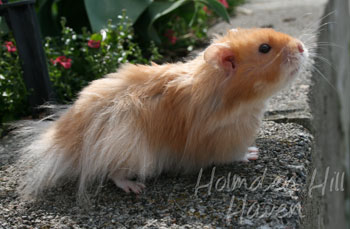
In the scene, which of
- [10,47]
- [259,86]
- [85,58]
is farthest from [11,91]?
[259,86]

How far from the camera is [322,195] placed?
2.78m

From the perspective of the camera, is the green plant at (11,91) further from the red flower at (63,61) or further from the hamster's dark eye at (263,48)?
the hamster's dark eye at (263,48)

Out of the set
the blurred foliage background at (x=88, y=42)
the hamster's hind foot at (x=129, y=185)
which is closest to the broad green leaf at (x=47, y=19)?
the blurred foliage background at (x=88, y=42)

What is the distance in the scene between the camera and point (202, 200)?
2.05 meters

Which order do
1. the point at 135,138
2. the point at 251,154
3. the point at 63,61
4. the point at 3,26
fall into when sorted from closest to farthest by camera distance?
the point at 135,138 < the point at 251,154 < the point at 63,61 < the point at 3,26

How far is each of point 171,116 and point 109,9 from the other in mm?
1900

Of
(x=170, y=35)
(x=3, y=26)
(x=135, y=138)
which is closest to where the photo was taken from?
(x=135, y=138)

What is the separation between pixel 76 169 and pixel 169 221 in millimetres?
660

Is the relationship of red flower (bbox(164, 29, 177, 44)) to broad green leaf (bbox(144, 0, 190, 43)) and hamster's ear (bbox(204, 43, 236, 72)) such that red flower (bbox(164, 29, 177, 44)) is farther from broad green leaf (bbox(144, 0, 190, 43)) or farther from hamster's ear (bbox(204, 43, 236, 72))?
hamster's ear (bbox(204, 43, 236, 72))

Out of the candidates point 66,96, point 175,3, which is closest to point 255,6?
point 175,3

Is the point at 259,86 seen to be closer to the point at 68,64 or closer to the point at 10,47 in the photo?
the point at 68,64

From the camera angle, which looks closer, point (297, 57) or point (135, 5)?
point (297, 57)

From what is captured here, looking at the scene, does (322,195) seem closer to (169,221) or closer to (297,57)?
(297,57)

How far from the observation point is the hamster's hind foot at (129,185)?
86.4 inches
